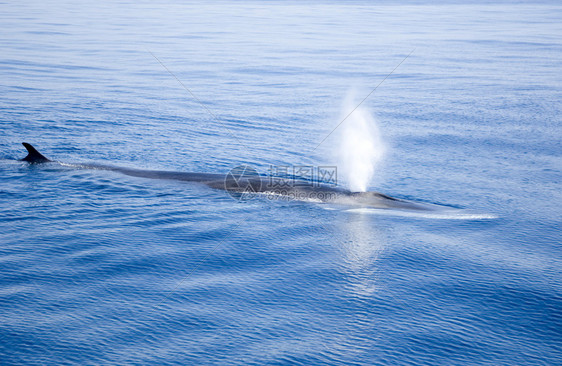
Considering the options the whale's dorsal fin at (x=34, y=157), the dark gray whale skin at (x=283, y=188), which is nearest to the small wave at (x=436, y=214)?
the dark gray whale skin at (x=283, y=188)

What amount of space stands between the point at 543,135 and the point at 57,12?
274ft

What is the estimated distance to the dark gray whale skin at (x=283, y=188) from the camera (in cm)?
2091

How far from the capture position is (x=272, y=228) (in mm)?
18984

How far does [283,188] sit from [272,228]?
332 centimetres

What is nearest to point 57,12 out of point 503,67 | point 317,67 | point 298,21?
point 298,21

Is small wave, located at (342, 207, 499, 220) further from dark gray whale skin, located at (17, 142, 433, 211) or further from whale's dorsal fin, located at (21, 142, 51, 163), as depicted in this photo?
whale's dorsal fin, located at (21, 142, 51, 163)

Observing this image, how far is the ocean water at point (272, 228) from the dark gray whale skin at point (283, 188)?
1.85 ft

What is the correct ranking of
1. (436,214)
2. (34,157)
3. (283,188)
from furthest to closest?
(34,157)
(283,188)
(436,214)

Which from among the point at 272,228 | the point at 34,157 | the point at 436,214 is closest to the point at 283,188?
the point at 272,228

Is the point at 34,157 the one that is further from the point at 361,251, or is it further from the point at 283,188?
the point at 361,251

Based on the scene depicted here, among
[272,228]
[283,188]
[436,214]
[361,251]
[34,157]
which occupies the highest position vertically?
[34,157]

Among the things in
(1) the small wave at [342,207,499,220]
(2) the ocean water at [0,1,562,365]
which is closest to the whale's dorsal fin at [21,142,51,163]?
(2) the ocean water at [0,1,562,365]

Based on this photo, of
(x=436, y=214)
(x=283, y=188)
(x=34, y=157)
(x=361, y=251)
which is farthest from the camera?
(x=34, y=157)

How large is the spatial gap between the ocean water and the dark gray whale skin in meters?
0.57
